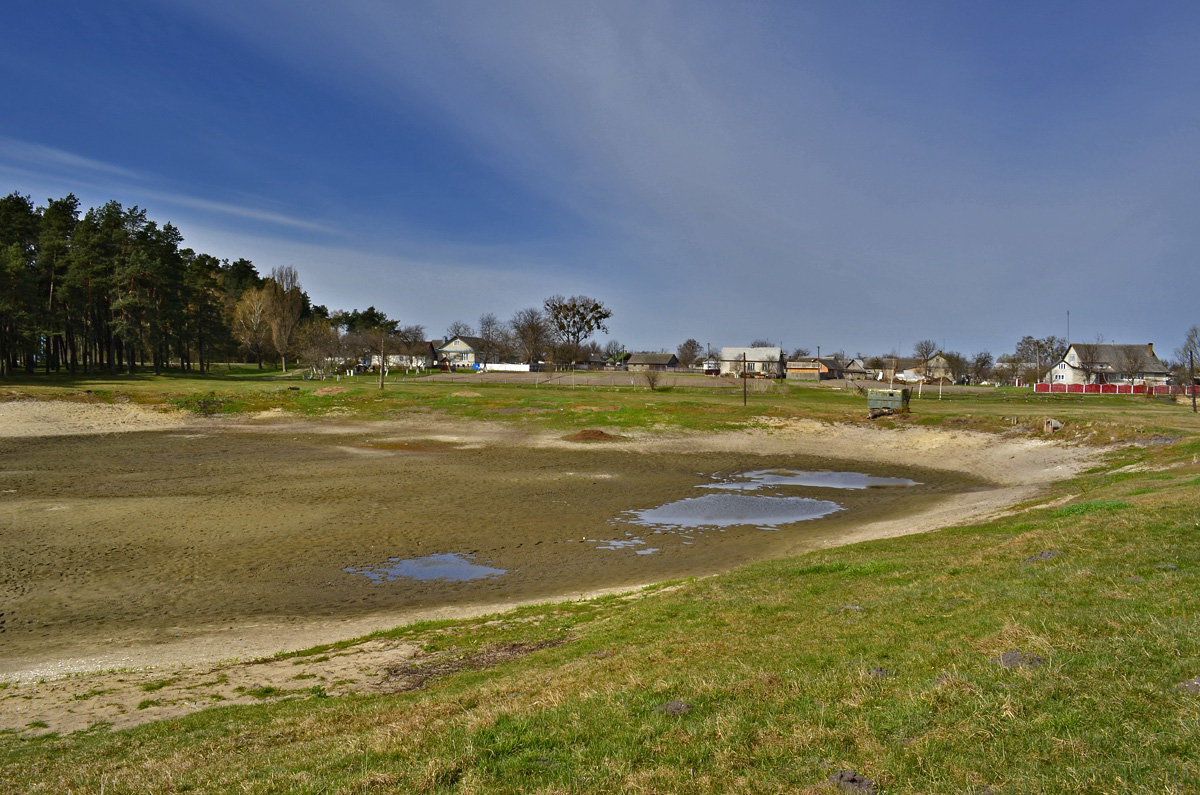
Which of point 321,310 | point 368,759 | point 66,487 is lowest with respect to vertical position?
point 66,487

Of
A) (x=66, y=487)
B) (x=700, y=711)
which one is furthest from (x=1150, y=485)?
(x=66, y=487)

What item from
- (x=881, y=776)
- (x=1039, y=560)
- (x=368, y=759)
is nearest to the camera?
(x=881, y=776)

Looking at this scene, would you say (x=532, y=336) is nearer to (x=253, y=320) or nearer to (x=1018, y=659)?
(x=253, y=320)

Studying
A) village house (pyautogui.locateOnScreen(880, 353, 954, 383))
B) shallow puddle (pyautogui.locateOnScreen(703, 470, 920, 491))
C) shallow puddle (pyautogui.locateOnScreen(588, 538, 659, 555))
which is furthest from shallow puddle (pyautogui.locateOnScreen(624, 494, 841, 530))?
village house (pyautogui.locateOnScreen(880, 353, 954, 383))

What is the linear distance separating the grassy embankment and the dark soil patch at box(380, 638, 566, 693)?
71mm

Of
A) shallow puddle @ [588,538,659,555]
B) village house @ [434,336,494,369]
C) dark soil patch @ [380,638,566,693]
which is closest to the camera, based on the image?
dark soil patch @ [380,638,566,693]

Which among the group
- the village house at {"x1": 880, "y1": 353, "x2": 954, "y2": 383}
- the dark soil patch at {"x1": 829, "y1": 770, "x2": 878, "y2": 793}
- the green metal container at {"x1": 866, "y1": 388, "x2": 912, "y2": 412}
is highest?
the village house at {"x1": 880, "y1": 353, "x2": 954, "y2": 383}

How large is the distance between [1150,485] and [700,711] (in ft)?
64.4

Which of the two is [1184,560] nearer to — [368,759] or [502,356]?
[368,759]

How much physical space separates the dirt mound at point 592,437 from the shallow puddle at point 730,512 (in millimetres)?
17103

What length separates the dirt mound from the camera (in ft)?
150

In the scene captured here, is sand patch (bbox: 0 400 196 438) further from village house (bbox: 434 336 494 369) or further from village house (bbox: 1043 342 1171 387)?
village house (bbox: 1043 342 1171 387)

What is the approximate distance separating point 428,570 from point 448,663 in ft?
26.0

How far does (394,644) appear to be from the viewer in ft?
40.0
